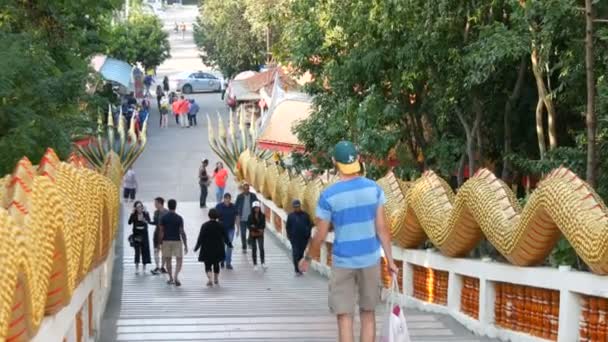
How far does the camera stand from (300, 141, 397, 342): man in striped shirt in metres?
9.84

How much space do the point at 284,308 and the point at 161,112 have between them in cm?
4641

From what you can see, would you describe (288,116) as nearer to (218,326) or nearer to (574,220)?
(218,326)

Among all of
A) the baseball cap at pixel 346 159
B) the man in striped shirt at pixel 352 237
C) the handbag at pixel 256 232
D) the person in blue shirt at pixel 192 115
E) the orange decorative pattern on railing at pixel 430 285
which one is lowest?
the person in blue shirt at pixel 192 115

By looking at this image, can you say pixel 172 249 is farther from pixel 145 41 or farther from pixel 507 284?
pixel 145 41

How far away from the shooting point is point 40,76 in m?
22.8

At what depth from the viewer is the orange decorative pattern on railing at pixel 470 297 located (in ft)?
44.7

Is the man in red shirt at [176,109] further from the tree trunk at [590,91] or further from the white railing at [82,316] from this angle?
the tree trunk at [590,91]

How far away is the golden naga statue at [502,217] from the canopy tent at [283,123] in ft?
71.1

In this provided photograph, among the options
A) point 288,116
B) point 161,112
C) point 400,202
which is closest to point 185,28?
point 161,112

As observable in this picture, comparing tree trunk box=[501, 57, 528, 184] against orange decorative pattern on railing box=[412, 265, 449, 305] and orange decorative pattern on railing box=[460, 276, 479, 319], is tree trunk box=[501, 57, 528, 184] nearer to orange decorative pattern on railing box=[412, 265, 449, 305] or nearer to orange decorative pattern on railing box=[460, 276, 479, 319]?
orange decorative pattern on railing box=[412, 265, 449, 305]

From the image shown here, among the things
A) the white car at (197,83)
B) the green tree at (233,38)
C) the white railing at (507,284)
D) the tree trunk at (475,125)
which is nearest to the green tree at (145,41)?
the white car at (197,83)

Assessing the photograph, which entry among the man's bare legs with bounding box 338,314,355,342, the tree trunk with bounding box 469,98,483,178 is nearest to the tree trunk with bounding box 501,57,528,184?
the tree trunk with bounding box 469,98,483,178

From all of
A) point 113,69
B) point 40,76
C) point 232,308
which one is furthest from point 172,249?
point 113,69

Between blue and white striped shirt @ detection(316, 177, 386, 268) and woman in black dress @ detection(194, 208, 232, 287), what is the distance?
33.3 ft
